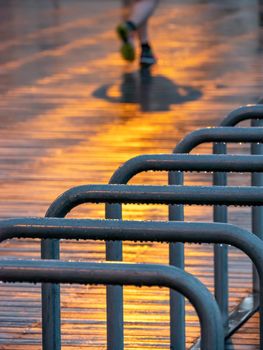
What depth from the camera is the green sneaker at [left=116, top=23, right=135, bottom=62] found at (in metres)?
15.3

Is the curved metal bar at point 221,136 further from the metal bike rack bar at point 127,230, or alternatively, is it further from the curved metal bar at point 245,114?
the metal bike rack bar at point 127,230

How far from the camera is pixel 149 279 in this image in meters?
3.51

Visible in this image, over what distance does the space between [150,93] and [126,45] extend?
70.8 inches

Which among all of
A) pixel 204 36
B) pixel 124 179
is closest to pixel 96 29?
pixel 204 36

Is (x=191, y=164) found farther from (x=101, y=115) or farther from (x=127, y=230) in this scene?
(x=101, y=115)

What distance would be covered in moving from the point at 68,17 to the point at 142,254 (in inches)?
580

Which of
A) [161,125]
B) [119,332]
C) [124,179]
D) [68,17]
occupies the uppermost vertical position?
[68,17]

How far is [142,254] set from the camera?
7445 mm

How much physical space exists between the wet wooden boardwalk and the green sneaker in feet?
0.63

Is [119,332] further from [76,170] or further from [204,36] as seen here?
[204,36]

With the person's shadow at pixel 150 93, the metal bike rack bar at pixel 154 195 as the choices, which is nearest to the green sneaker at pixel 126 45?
the person's shadow at pixel 150 93

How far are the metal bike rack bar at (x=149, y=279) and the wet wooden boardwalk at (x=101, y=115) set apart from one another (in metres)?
2.33

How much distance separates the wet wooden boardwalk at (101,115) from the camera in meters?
6.41

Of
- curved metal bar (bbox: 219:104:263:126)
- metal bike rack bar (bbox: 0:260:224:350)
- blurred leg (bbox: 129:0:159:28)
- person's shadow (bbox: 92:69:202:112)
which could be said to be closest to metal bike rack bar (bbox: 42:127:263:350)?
curved metal bar (bbox: 219:104:263:126)
